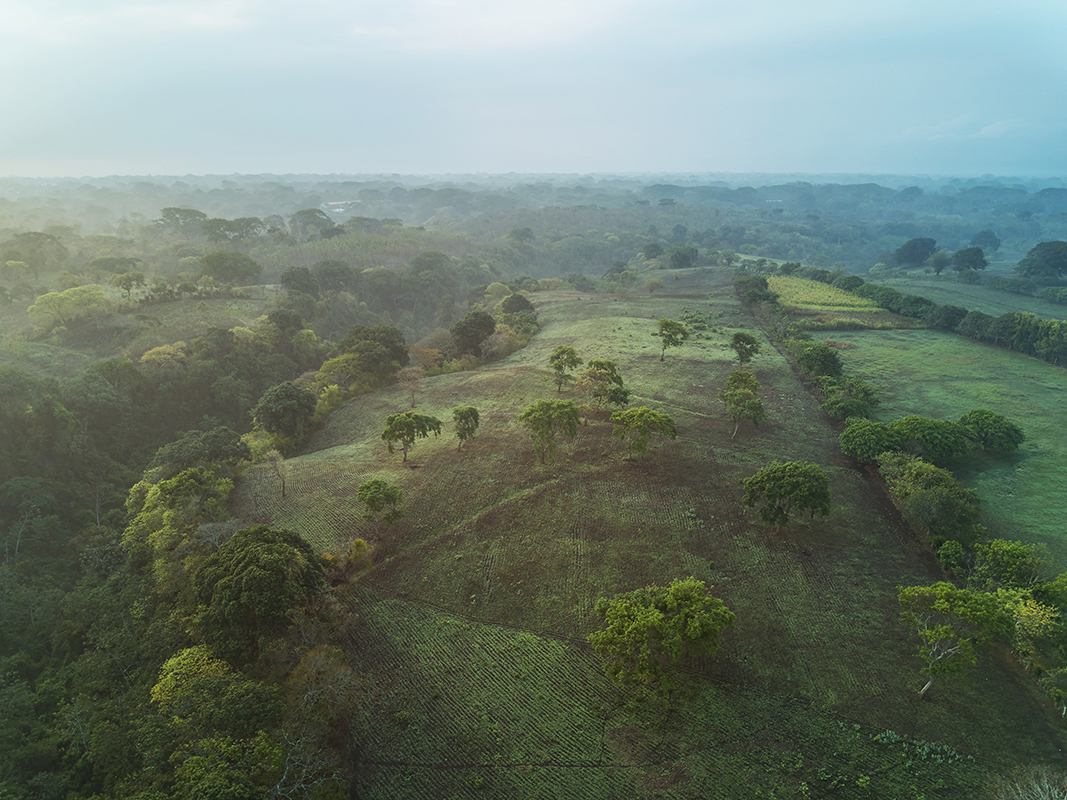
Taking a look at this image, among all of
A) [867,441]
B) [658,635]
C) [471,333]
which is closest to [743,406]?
[867,441]

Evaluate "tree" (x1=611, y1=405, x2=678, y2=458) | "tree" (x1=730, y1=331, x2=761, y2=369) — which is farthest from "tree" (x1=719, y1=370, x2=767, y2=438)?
"tree" (x1=730, y1=331, x2=761, y2=369)

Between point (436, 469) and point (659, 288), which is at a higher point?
point (659, 288)

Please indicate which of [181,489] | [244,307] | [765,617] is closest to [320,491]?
[181,489]

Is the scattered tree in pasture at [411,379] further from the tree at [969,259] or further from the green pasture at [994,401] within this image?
the tree at [969,259]

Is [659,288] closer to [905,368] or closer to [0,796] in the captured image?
[905,368]

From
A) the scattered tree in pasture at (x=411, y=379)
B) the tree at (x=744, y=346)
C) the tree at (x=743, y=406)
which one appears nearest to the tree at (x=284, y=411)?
the scattered tree in pasture at (x=411, y=379)
